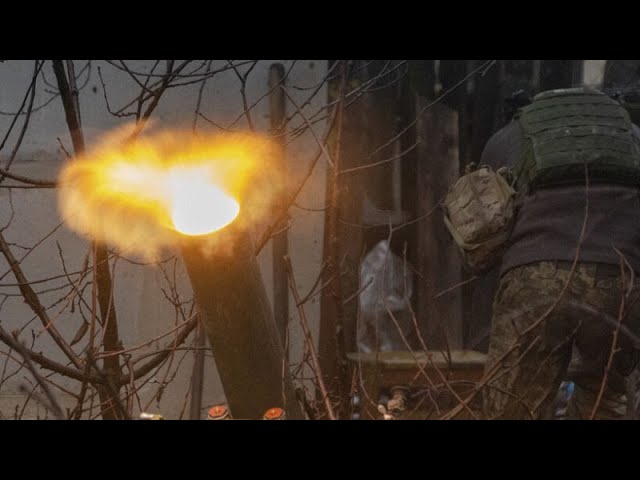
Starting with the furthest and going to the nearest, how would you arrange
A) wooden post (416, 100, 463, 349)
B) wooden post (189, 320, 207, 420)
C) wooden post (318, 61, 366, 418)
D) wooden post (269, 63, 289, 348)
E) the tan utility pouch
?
wooden post (416, 100, 463, 349)
wooden post (318, 61, 366, 418)
wooden post (269, 63, 289, 348)
wooden post (189, 320, 207, 420)
the tan utility pouch

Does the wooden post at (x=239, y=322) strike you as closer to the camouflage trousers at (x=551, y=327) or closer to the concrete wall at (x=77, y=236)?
the camouflage trousers at (x=551, y=327)

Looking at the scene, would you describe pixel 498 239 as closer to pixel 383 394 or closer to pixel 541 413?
pixel 541 413

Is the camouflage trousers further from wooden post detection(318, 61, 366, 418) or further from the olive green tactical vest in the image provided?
wooden post detection(318, 61, 366, 418)

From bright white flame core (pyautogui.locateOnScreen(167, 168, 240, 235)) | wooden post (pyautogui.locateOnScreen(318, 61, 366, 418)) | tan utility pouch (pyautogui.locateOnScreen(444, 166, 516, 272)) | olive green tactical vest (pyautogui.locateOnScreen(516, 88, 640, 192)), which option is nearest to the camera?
bright white flame core (pyautogui.locateOnScreen(167, 168, 240, 235))

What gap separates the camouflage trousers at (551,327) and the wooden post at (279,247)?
1.14 meters

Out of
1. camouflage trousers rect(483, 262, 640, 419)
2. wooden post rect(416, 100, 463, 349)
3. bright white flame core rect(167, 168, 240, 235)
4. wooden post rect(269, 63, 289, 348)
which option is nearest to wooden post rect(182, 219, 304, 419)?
bright white flame core rect(167, 168, 240, 235)

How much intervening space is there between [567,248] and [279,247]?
4.93 ft

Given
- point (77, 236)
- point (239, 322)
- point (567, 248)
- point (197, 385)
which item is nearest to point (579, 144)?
point (567, 248)

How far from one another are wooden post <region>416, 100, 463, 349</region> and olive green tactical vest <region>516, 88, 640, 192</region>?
126 cm

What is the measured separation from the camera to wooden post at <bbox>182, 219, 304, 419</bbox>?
156cm

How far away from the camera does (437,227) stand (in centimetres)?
423

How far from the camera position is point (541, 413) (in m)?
2.85
